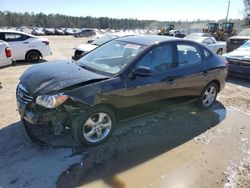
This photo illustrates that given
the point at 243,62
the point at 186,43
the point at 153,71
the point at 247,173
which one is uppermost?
the point at 186,43

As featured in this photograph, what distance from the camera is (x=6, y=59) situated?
7.88m

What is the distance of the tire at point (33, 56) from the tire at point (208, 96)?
8.39m

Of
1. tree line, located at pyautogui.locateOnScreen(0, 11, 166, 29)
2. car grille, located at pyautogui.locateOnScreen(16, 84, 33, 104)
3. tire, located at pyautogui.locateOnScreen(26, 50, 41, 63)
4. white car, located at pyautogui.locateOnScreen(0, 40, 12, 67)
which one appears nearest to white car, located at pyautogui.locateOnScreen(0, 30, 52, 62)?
tire, located at pyautogui.locateOnScreen(26, 50, 41, 63)

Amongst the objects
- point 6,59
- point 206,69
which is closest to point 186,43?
point 206,69

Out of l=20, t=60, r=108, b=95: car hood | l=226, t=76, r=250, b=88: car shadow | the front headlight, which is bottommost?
l=226, t=76, r=250, b=88: car shadow

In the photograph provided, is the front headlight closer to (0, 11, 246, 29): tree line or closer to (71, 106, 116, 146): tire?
(71, 106, 116, 146): tire

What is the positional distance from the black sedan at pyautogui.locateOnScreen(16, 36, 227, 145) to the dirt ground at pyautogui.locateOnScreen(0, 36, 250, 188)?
41cm

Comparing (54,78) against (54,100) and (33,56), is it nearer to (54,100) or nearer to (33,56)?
(54,100)

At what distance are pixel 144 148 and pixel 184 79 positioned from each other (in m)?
1.68

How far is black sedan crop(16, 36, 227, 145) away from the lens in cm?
371

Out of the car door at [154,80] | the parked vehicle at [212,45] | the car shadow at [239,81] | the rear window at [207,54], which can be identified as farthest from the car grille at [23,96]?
the parked vehicle at [212,45]

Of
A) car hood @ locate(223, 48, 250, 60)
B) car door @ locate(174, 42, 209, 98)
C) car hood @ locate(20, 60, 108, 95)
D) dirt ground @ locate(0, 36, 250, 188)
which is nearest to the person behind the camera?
dirt ground @ locate(0, 36, 250, 188)

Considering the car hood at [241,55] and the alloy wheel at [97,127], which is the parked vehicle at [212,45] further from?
the alloy wheel at [97,127]

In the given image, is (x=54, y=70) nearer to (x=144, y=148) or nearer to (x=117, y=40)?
(x=117, y=40)
